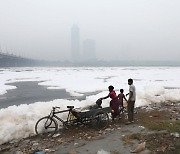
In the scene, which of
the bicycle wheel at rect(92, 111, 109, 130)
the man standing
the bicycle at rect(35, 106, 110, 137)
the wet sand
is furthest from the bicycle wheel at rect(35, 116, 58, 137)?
the wet sand

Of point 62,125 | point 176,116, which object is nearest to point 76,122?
point 62,125

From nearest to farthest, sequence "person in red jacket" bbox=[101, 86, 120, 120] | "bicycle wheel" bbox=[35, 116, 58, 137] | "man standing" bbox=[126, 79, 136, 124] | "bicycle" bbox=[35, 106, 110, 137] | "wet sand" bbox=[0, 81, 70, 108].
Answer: "bicycle" bbox=[35, 106, 110, 137]
"bicycle wheel" bbox=[35, 116, 58, 137]
"man standing" bbox=[126, 79, 136, 124]
"person in red jacket" bbox=[101, 86, 120, 120]
"wet sand" bbox=[0, 81, 70, 108]

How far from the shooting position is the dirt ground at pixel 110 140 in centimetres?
691

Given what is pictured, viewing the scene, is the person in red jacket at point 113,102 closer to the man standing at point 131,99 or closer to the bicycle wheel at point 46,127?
the man standing at point 131,99

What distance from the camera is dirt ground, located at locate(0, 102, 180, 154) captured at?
22.7 ft

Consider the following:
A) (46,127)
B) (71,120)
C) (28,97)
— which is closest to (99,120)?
(71,120)

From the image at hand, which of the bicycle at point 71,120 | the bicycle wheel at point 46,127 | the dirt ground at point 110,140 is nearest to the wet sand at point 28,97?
the bicycle wheel at point 46,127

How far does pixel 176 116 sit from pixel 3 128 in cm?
702

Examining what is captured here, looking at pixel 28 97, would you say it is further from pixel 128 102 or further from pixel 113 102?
pixel 128 102

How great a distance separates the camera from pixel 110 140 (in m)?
7.62

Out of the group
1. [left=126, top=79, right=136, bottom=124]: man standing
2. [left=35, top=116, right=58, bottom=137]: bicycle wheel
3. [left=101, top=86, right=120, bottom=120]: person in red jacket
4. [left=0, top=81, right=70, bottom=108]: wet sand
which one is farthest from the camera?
[left=0, top=81, right=70, bottom=108]: wet sand

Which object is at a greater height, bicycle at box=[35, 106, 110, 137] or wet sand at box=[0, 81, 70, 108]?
bicycle at box=[35, 106, 110, 137]

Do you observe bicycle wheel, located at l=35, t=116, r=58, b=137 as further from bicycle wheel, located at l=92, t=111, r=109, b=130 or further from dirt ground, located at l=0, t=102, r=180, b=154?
bicycle wheel, located at l=92, t=111, r=109, b=130

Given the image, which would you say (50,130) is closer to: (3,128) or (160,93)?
(3,128)
